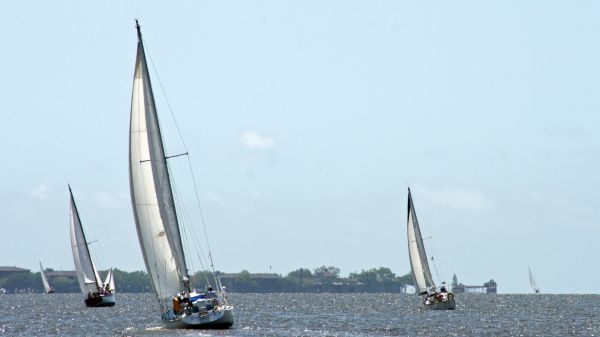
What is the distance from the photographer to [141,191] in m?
62.2

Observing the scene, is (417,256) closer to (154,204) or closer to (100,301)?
(100,301)

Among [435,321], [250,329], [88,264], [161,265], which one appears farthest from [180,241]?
[88,264]

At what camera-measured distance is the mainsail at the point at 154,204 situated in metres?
62.1

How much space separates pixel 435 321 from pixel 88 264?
45.9m

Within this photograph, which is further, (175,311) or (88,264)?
(88,264)

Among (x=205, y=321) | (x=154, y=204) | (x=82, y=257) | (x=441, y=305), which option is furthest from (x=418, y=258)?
(x=154, y=204)

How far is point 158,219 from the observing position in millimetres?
62406

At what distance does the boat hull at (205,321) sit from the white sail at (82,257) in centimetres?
5832

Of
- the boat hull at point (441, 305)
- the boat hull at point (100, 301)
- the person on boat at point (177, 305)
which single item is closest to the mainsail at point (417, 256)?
the boat hull at point (441, 305)

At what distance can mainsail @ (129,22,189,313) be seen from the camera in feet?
204

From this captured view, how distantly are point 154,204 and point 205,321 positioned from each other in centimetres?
619

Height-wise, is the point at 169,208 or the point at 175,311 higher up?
the point at 169,208

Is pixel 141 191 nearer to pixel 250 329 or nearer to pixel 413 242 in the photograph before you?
pixel 250 329

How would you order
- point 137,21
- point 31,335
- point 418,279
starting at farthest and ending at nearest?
point 418,279
point 31,335
point 137,21
